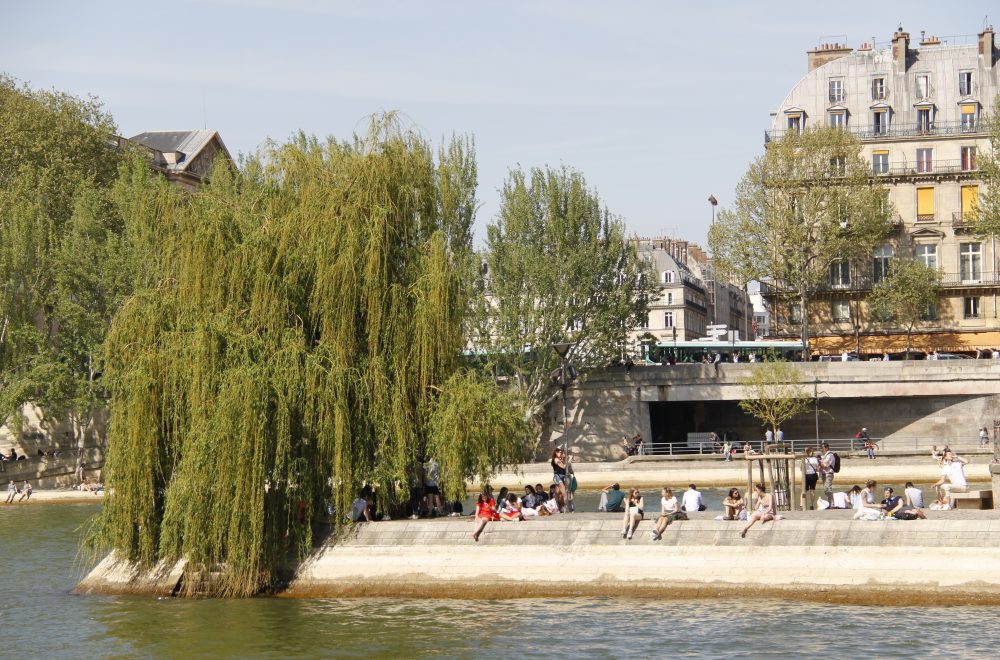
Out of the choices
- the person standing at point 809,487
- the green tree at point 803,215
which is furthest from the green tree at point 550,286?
the person standing at point 809,487

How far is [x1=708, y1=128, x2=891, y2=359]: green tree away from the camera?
7462cm

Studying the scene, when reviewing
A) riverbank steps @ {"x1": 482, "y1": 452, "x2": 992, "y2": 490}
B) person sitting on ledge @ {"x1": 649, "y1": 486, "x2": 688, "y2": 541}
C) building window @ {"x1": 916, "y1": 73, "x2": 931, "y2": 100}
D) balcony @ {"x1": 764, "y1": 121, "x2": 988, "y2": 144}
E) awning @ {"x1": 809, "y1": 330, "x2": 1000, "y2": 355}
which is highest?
building window @ {"x1": 916, "y1": 73, "x2": 931, "y2": 100}

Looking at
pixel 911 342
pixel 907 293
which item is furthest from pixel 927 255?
pixel 911 342

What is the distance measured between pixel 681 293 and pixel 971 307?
40.8 meters

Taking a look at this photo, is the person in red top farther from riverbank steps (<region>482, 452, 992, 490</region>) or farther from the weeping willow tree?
riverbank steps (<region>482, 452, 992, 490</region>)

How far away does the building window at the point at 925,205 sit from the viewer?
77.6 metres

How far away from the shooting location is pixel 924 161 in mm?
78312

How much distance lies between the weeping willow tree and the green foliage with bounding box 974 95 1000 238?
46.5 metres

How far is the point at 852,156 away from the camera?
74.9m

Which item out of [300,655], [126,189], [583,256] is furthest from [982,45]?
[300,655]

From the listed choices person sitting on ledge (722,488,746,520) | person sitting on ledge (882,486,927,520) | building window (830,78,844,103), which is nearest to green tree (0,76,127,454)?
person sitting on ledge (722,488,746,520)

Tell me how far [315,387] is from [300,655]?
7.06 meters

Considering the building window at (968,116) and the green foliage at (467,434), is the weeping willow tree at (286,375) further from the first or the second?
the building window at (968,116)

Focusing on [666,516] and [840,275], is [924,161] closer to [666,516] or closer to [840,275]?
[840,275]
